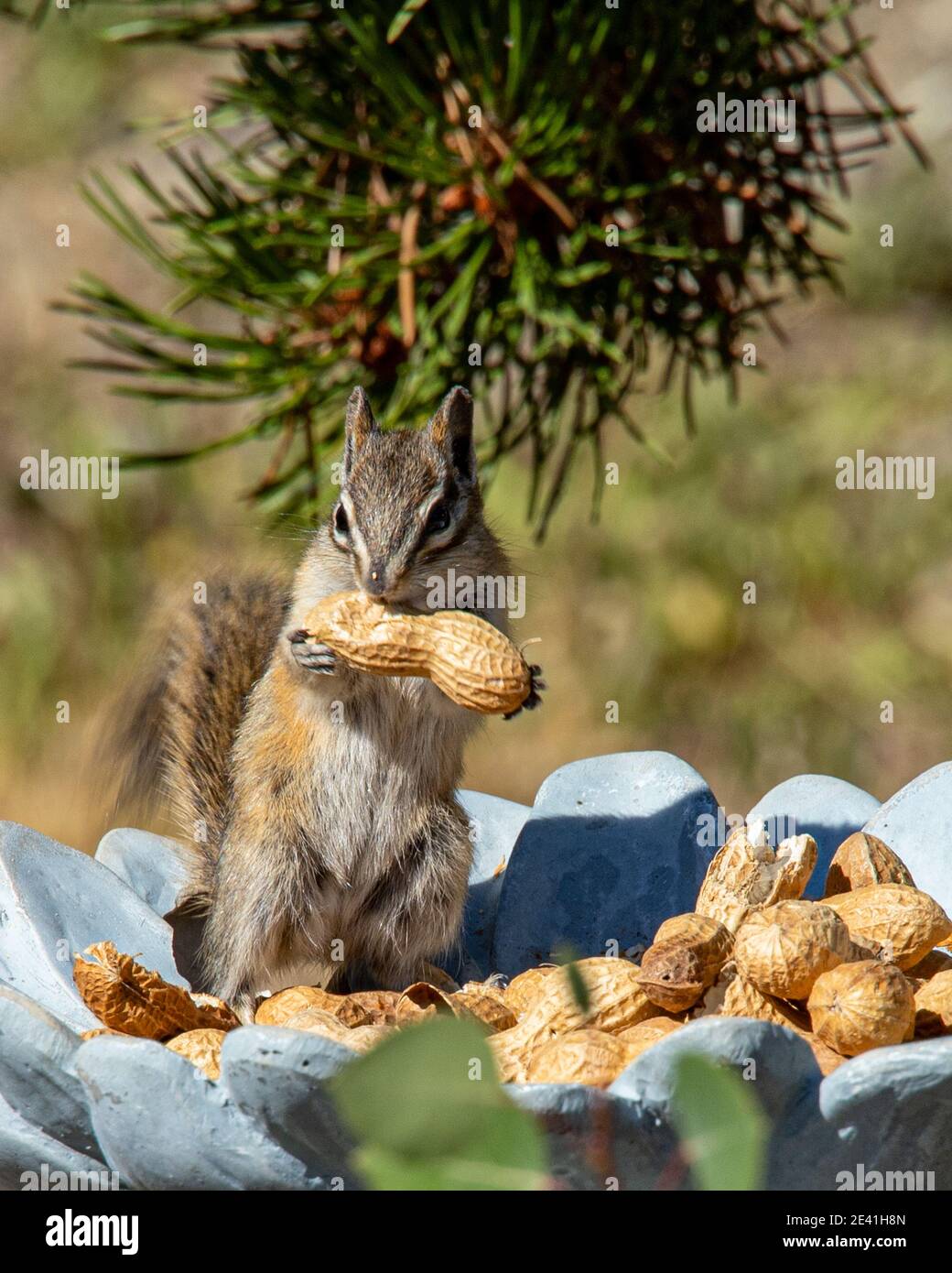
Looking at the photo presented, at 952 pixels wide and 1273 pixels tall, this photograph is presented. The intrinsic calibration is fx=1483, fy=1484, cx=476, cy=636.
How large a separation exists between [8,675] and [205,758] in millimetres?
1460

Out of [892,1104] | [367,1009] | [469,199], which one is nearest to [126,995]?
[367,1009]

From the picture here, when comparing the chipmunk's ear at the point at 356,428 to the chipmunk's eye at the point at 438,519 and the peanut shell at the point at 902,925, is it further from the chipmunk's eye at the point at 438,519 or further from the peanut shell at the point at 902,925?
the peanut shell at the point at 902,925

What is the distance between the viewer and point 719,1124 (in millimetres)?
299

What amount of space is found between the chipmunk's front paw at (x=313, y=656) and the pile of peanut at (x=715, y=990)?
11.5 inches

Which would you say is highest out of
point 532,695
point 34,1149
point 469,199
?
point 469,199

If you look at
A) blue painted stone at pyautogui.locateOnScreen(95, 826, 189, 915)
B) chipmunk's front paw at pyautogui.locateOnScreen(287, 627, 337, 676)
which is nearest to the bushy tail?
blue painted stone at pyautogui.locateOnScreen(95, 826, 189, 915)

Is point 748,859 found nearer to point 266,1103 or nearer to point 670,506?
point 266,1103

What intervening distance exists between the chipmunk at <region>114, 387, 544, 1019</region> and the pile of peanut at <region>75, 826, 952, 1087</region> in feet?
0.72

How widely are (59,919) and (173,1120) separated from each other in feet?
1.26

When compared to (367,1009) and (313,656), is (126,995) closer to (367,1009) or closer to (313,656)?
(367,1009)

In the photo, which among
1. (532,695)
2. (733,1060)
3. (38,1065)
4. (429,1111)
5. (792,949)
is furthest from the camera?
(532,695)

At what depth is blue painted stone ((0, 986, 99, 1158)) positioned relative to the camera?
723mm

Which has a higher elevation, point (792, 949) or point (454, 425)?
point (454, 425)

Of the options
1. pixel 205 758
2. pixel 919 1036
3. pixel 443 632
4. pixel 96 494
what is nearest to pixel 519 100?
pixel 443 632
